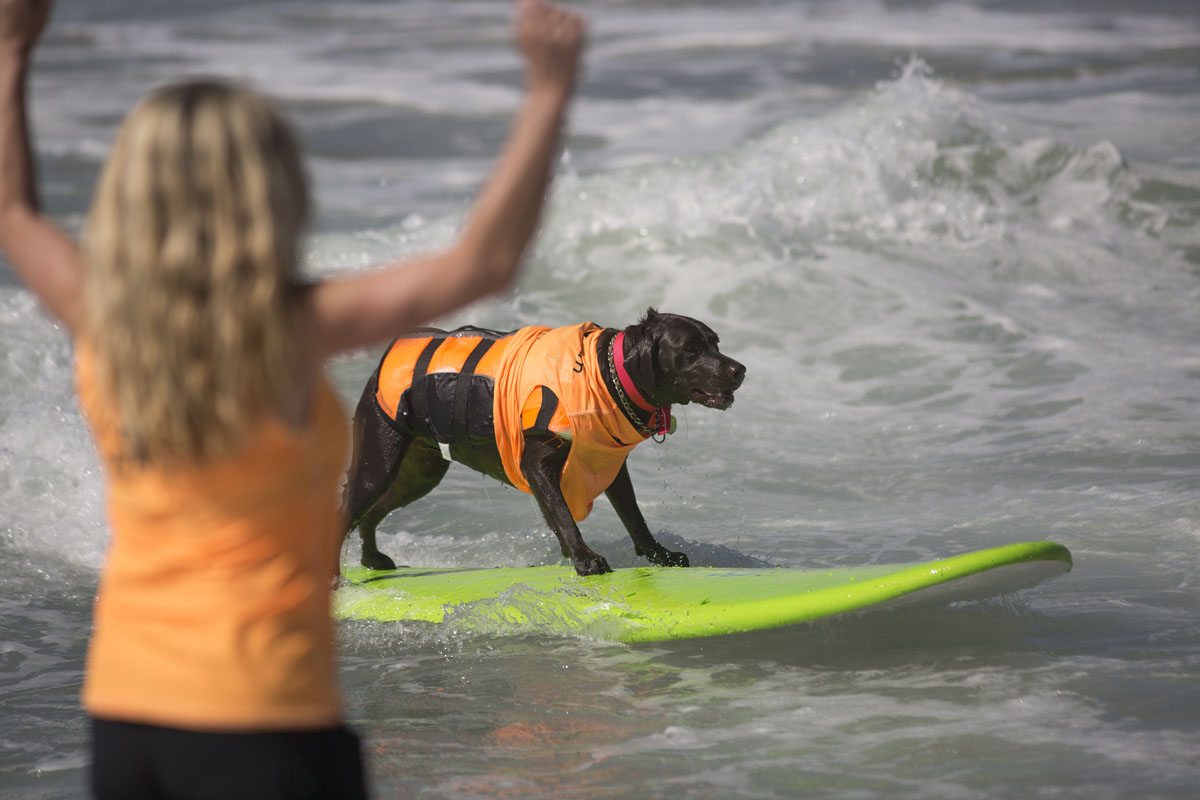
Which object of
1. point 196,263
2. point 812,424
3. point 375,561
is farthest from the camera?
point 812,424

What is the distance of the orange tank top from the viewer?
1749mm

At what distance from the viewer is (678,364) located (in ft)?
16.9

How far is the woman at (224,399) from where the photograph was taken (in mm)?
1658

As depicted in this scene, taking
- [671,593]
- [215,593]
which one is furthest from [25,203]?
[671,593]

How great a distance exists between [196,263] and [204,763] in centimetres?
66

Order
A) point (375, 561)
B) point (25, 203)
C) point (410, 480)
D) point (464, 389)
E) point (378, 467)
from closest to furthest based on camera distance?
point (25, 203) < point (464, 389) < point (378, 467) < point (410, 480) < point (375, 561)

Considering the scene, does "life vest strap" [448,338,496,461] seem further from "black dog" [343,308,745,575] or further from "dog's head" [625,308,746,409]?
"dog's head" [625,308,746,409]

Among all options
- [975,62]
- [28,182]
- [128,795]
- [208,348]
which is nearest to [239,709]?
[128,795]

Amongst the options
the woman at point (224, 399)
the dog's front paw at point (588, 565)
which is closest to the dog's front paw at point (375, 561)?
the dog's front paw at point (588, 565)

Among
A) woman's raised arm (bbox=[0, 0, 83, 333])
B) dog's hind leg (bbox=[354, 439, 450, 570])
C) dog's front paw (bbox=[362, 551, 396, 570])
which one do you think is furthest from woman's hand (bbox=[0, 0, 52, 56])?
dog's front paw (bbox=[362, 551, 396, 570])

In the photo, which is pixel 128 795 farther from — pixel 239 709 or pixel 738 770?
pixel 738 770

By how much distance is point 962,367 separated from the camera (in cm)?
970

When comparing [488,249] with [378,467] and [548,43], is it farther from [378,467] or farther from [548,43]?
[378,467]

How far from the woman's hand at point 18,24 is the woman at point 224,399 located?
0.41 m
